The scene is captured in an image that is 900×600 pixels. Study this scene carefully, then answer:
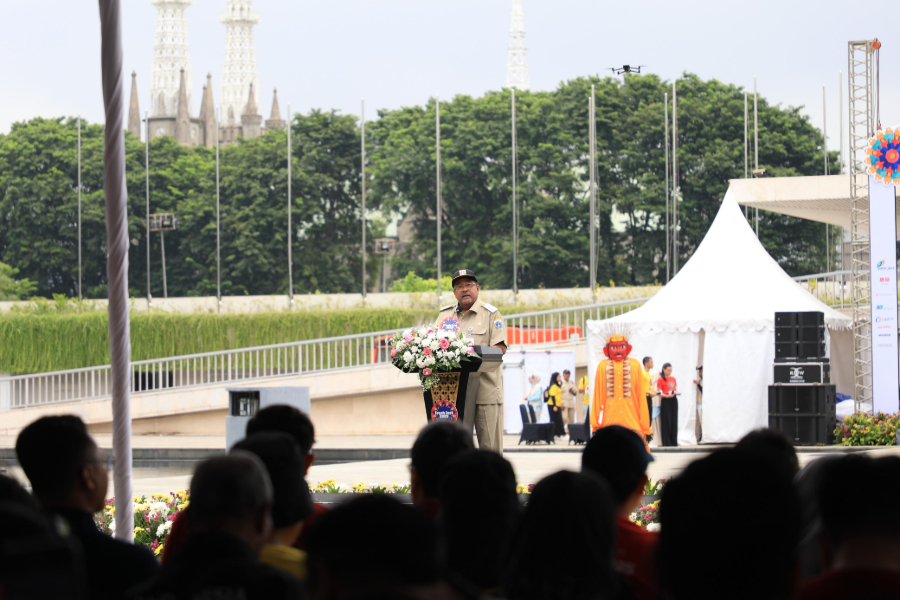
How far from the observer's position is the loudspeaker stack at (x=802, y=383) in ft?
54.6

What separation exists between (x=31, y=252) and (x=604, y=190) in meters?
24.5

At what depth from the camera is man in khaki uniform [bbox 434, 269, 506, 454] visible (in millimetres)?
8383

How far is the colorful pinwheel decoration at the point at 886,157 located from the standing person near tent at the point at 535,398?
303 inches

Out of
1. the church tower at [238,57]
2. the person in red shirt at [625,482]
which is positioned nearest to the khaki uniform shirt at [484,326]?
the person in red shirt at [625,482]

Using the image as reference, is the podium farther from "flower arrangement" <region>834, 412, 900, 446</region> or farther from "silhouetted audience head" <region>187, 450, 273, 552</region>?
"flower arrangement" <region>834, 412, 900, 446</region>

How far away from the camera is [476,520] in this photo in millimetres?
2830

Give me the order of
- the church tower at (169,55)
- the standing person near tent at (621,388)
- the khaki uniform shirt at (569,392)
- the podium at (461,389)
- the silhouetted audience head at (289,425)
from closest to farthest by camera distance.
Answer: the silhouetted audience head at (289,425)
the podium at (461,389)
the standing person near tent at (621,388)
the khaki uniform shirt at (569,392)
the church tower at (169,55)

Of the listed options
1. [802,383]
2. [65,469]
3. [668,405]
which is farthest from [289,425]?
[668,405]

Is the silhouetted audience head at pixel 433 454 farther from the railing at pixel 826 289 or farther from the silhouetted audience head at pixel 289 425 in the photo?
the railing at pixel 826 289

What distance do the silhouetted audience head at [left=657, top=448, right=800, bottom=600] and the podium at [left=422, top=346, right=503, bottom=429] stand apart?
222 inches

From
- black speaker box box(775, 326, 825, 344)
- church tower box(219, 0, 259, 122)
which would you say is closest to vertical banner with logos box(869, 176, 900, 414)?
black speaker box box(775, 326, 825, 344)

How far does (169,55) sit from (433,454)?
12875cm

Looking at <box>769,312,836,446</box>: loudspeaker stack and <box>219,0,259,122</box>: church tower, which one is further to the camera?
<box>219,0,259,122</box>: church tower

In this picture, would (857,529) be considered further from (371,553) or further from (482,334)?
(482,334)
